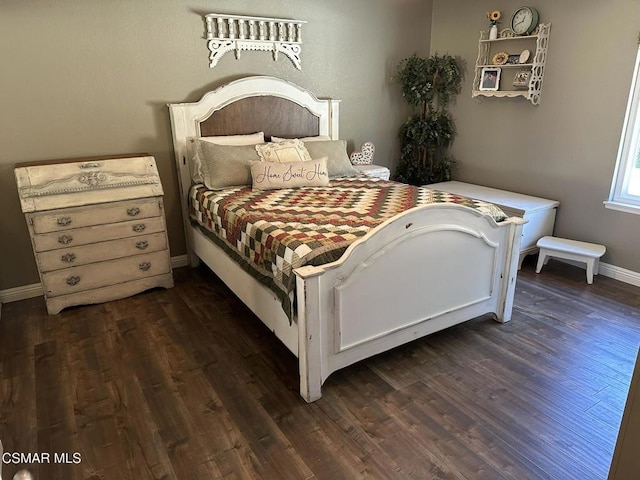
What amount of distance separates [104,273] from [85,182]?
625 mm

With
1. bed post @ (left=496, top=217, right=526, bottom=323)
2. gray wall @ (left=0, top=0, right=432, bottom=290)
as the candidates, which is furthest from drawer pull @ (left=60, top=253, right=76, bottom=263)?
bed post @ (left=496, top=217, right=526, bottom=323)

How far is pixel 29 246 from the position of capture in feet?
10.5

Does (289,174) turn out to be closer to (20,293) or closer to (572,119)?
(20,293)

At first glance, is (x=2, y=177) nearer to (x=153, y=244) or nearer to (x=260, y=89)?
(x=153, y=244)

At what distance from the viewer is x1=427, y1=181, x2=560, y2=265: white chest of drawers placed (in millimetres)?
3562

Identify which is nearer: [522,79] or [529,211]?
[529,211]

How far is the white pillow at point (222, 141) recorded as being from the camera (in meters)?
3.42

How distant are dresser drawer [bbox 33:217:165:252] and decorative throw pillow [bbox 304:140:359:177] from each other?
1.29 m

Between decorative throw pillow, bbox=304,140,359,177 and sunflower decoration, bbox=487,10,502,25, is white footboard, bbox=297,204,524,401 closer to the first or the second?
decorative throw pillow, bbox=304,140,359,177

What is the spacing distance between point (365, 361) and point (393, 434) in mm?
554

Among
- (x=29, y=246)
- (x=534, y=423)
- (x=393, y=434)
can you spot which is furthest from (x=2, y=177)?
(x=534, y=423)

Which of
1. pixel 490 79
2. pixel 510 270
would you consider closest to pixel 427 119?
pixel 490 79

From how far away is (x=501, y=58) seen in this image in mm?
3887

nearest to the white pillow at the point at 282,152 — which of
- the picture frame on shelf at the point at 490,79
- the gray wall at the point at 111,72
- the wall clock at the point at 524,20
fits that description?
the gray wall at the point at 111,72
